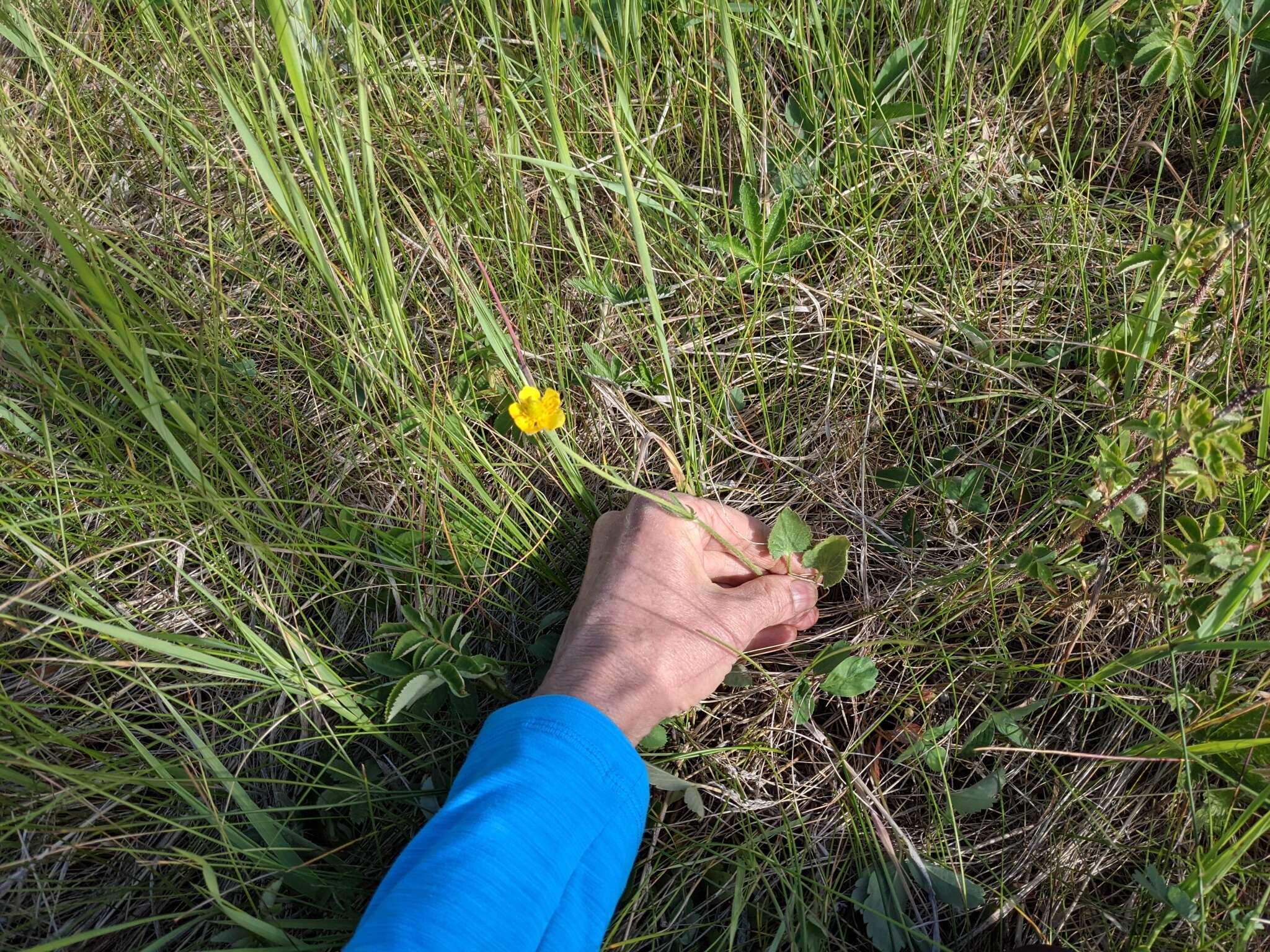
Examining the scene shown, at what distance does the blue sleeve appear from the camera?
1.03 metres

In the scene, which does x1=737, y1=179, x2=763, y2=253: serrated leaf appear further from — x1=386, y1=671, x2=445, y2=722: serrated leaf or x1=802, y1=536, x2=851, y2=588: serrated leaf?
x1=386, y1=671, x2=445, y2=722: serrated leaf

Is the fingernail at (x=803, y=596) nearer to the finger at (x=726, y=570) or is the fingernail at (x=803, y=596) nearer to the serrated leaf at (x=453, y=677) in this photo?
the finger at (x=726, y=570)

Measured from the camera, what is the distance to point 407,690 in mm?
1351

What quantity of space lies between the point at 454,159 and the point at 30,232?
3.70 ft

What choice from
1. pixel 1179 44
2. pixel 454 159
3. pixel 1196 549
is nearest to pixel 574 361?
pixel 454 159

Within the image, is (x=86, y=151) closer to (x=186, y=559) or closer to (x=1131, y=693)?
(x=186, y=559)

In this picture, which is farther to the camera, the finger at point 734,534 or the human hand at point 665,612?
the finger at point 734,534

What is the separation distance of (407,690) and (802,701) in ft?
2.20

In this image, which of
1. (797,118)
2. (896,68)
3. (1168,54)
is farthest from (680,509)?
(1168,54)

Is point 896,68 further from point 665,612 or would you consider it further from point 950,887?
point 950,887

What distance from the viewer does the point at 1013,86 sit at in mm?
1821

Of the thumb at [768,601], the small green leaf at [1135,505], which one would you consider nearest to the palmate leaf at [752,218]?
the thumb at [768,601]

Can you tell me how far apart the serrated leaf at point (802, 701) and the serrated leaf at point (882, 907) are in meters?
0.25

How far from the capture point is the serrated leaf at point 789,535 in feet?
4.73
